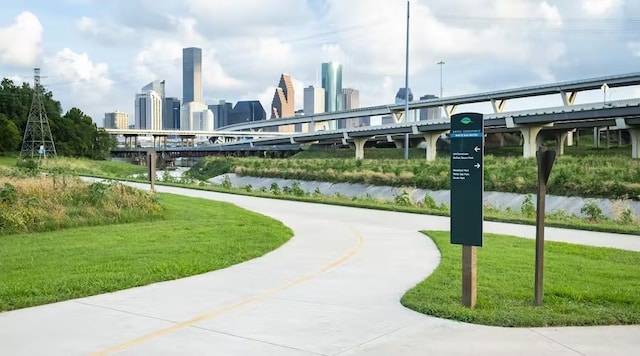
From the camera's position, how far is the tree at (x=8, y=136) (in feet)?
257

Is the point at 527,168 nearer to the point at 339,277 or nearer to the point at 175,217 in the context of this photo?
the point at 175,217

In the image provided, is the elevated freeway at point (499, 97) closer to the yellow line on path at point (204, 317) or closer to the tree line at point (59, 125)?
the tree line at point (59, 125)

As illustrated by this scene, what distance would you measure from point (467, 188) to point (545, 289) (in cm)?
227

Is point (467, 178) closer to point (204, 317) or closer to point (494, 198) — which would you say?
point (204, 317)

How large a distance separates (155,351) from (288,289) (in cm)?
321

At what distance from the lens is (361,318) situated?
7355 mm

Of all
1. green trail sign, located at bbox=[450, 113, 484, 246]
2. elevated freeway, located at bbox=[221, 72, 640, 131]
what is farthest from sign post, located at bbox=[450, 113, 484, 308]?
Result: elevated freeway, located at bbox=[221, 72, 640, 131]

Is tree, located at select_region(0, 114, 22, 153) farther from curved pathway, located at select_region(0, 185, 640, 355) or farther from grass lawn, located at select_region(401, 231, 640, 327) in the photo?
grass lawn, located at select_region(401, 231, 640, 327)

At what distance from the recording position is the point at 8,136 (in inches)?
3105

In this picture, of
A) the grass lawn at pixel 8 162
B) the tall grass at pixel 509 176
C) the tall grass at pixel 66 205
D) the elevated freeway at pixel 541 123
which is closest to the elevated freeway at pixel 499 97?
the elevated freeway at pixel 541 123

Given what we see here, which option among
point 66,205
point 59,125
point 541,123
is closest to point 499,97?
point 541,123

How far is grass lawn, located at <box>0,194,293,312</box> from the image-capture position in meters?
8.70

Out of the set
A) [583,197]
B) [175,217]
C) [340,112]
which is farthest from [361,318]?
[340,112]

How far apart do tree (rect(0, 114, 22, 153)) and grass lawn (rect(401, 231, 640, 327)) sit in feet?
259
